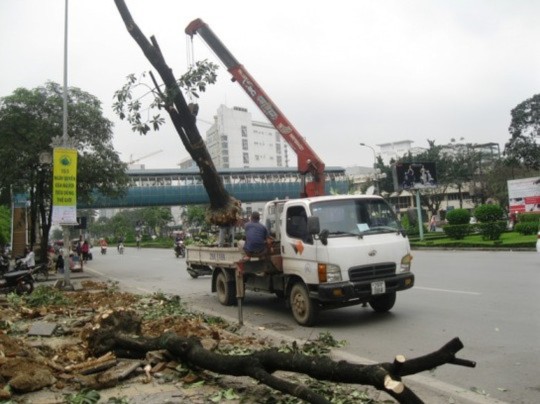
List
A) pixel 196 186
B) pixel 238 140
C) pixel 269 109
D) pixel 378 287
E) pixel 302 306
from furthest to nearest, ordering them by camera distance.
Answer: pixel 238 140
pixel 196 186
pixel 269 109
pixel 302 306
pixel 378 287

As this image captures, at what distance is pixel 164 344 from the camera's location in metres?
5.43

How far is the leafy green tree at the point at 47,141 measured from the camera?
19.7 m

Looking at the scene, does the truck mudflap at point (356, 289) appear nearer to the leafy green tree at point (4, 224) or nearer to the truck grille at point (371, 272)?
the truck grille at point (371, 272)

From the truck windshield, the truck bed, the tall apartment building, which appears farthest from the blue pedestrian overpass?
the truck windshield

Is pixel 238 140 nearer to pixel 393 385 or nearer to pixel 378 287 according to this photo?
pixel 378 287

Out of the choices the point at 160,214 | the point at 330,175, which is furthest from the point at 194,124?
the point at 160,214

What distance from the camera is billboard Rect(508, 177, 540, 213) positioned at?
144 feet

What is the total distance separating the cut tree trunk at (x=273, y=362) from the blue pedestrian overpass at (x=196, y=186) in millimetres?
54023

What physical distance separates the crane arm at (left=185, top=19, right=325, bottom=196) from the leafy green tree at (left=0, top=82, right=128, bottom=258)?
21.7 feet

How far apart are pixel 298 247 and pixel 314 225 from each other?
0.77 meters

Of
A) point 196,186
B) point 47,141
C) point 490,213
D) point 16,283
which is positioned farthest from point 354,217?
point 196,186

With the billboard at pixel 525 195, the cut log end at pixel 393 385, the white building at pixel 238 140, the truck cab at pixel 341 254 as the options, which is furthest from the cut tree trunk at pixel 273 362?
the white building at pixel 238 140

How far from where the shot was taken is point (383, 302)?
30.5 ft

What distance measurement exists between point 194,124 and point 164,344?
7338mm
